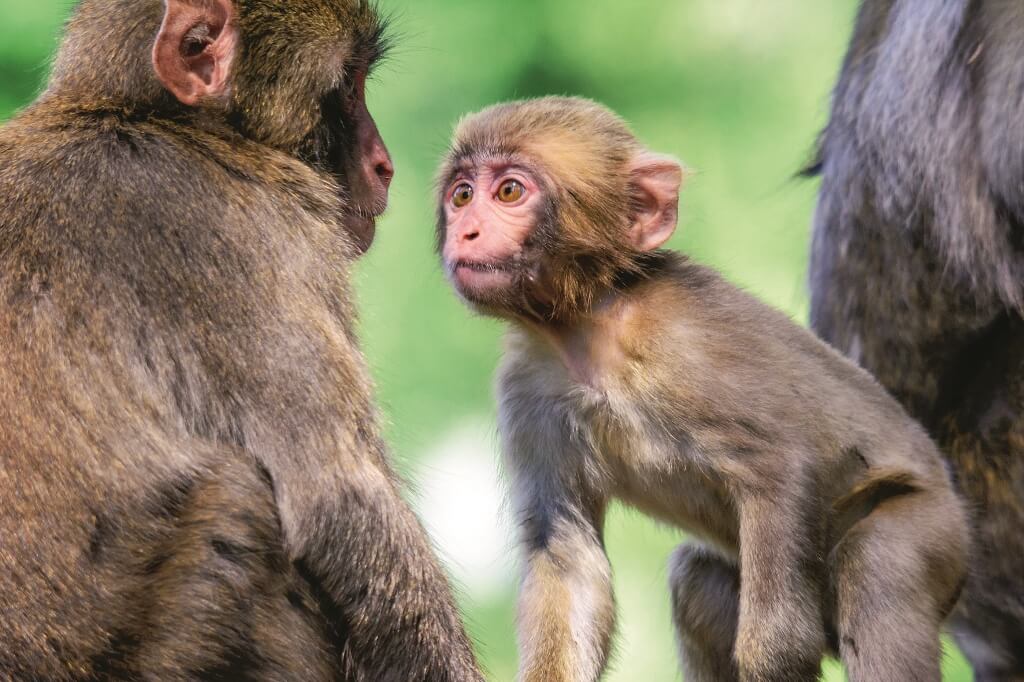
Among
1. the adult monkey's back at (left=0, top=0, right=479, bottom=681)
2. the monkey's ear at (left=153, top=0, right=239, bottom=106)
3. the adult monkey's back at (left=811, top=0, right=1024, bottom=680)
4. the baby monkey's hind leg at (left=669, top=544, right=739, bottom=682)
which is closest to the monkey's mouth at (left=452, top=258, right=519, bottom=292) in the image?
the adult monkey's back at (left=0, top=0, right=479, bottom=681)

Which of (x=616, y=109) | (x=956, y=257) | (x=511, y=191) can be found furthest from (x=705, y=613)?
(x=616, y=109)

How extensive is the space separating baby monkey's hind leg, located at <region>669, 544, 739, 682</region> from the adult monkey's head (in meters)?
1.13

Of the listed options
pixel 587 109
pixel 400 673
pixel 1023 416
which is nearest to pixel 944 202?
pixel 1023 416

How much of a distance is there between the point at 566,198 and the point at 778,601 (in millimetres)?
1053

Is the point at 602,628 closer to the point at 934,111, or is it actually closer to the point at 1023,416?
the point at 1023,416

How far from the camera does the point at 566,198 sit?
364cm

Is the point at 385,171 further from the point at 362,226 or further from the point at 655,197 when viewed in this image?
the point at 655,197

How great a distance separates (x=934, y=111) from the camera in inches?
173

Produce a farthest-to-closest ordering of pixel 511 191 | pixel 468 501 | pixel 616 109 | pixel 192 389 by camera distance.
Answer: pixel 616 109 < pixel 468 501 < pixel 511 191 < pixel 192 389

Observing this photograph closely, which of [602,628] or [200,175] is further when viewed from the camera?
[602,628]

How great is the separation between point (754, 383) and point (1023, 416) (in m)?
1.22

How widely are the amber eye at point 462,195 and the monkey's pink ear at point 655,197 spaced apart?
40cm

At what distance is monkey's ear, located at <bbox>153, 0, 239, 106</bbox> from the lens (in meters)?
3.41

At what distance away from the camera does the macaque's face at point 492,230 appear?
3533 millimetres
